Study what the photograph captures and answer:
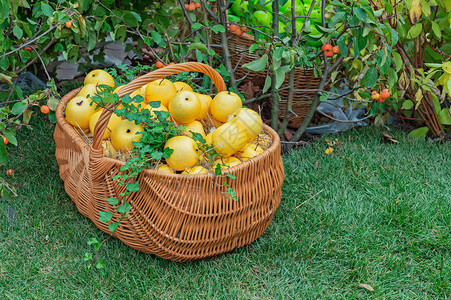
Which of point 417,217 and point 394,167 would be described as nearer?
point 417,217

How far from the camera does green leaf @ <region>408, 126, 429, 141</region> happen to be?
2.76 meters

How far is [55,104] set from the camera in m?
2.11

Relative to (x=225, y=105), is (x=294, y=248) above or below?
below

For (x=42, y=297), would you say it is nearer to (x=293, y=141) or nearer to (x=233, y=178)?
(x=233, y=178)

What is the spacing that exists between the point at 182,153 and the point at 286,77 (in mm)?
1291

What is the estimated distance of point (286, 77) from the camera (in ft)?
8.84

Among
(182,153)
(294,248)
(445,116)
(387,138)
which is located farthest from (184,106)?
(445,116)

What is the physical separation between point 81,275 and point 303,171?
4.29 feet

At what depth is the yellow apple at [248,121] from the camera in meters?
1.71

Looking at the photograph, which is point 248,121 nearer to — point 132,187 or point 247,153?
point 247,153

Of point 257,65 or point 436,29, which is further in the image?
point 436,29

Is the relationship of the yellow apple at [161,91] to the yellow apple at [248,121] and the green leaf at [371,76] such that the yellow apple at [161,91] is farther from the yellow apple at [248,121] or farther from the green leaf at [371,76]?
the green leaf at [371,76]

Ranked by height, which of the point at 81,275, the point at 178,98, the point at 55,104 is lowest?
the point at 81,275

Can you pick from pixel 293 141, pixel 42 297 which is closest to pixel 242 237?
pixel 42 297
